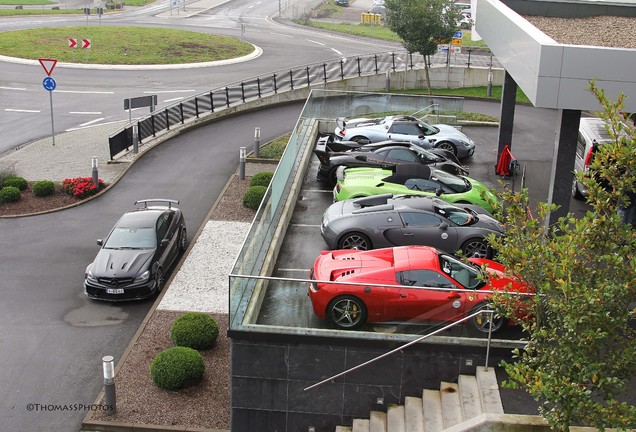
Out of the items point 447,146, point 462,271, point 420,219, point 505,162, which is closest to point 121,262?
point 420,219

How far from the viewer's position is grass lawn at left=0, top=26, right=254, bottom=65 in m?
46.6

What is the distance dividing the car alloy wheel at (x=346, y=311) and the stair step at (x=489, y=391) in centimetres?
204

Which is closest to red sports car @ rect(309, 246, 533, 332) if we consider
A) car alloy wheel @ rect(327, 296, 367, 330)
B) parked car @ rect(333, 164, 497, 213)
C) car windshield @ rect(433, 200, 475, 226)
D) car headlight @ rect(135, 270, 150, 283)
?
car alloy wheel @ rect(327, 296, 367, 330)

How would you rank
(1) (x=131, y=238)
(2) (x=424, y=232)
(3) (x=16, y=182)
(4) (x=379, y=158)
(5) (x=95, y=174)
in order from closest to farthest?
(2) (x=424, y=232)
(1) (x=131, y=238)
(4) (x=379, y=158)
(3) (x=16, y=182)
(5) (x=95, y=174)

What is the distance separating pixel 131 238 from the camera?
19.8m

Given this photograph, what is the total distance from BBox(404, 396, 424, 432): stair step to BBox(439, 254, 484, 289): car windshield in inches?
85.5

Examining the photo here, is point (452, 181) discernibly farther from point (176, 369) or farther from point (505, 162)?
point (176, 369)

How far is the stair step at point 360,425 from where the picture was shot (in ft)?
43.7

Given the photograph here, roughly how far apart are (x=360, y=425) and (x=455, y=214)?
6.26 m

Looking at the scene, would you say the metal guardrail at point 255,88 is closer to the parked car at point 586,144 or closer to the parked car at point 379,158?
the parked car at point 379,158

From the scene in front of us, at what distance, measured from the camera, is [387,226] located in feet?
57.8

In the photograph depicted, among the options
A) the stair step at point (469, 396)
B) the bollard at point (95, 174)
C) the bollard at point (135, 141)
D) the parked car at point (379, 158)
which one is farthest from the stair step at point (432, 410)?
the bollard at point (135, 141)

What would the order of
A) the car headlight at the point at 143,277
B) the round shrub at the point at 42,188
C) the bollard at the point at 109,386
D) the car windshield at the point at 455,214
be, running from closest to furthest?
the bollard at the point at 109,386
the car windshield at the point at 455,214
the car headlight at the point at 143,277
the round shrub at the point at 42,188

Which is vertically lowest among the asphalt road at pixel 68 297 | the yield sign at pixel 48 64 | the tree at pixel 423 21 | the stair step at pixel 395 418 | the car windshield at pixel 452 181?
the asphalt road at pixel 68 297
